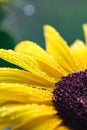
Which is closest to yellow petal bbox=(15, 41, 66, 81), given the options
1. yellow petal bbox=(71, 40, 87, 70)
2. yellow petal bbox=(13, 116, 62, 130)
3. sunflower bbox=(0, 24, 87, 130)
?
sunflower bbox=(0, 24, 87, 130)

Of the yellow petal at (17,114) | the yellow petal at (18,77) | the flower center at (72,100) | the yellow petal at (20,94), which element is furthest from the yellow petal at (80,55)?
the yellow petal at (17,114)

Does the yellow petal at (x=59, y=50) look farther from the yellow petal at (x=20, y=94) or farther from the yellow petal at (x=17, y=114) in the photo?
the yellow petal at (x=17, y=114)

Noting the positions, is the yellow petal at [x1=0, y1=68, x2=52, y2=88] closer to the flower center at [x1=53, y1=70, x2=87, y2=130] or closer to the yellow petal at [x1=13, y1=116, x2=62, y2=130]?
the flower center at [x1=53, y1=70, x2=87, y2=130]

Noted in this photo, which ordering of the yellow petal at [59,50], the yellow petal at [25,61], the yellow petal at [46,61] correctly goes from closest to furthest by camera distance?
the yellow petal at [25,61]
the yellow petal at [46,61]
the yellow petal at [59,50]

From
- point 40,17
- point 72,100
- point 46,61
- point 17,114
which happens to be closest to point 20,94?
point 17,114

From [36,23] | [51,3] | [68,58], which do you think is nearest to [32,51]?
[68,58]
